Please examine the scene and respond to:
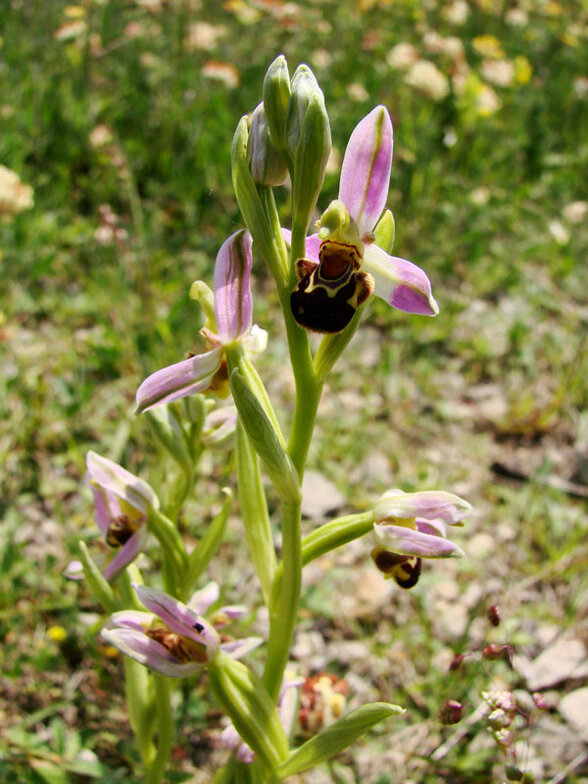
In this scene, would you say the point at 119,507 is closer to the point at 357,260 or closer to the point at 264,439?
the point at 264,439

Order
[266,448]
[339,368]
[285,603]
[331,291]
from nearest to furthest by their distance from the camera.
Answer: [331,291], [266,448], [285,603], [339,368]

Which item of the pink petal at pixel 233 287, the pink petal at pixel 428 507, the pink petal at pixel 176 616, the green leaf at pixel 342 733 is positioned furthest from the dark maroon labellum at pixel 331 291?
the green leaf at pixel 342 733

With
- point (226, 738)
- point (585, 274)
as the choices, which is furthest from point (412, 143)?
point (226, 738)

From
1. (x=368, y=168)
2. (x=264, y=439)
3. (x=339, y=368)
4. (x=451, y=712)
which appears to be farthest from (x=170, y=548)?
(x=339, y=368)

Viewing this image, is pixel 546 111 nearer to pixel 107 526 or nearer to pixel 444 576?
pixel 444 576

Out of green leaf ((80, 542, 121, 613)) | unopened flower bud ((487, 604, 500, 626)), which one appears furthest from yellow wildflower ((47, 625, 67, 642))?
unopened flower bud ((487, 604, 500, 626))

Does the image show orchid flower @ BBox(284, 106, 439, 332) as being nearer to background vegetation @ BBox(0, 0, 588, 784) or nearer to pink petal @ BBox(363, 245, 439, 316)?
pink petal @ BBox(363, 245, 439, 316)
